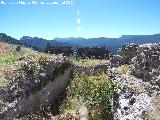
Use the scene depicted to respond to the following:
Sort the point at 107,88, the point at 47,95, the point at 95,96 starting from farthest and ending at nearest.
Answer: the point at 47,95 < the point at 95,96 < the point at 107,88

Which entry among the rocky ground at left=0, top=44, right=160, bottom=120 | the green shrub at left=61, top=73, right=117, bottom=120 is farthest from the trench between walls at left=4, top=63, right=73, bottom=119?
the green shrub at left=61, top=73, right=117, bottom=120

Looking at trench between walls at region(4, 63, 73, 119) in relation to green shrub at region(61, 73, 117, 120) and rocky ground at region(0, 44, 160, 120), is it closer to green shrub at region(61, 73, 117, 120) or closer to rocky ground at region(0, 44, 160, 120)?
rocky ground at region(0, 44, 160, 120)

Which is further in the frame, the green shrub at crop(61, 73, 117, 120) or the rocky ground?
the green shrub at crop(61, 73, 117, 120)

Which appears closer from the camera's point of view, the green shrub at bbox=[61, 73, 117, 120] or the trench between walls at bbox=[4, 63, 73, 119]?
the green shrub at bbox=[61, 73, 117, 120]

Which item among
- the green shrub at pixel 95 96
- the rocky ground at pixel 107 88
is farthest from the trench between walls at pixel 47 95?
the green shrub at pixel 95 96

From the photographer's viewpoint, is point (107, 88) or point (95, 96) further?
point (95, 96)

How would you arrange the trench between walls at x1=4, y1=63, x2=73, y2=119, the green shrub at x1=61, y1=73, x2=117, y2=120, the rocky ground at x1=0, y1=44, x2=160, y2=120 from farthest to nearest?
the trench between walls at x1=4, y1=63, x2=73, y2=119 < the green shrub at x1=61, y1=73, x2=117, y2=120 < the rocky ground at x1=0, y1=44, x2=160, y2=120

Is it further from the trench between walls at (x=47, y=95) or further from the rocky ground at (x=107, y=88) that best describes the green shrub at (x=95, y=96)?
the trench between walls at (x=47, y=95)

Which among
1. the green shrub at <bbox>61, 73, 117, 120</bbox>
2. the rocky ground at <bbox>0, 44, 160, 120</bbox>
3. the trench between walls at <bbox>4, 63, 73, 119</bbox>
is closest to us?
the rocky ground at <bbox>0, 44, 160, 120</bbox>

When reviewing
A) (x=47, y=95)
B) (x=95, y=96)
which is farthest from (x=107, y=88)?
(x=47, y=95)

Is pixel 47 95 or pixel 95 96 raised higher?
pixel 95 96

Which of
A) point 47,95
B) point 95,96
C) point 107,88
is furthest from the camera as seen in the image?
point 47,95

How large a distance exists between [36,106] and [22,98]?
223 cm

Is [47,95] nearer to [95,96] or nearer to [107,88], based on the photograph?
[95,96]
